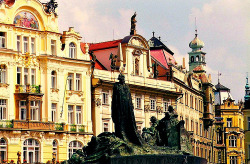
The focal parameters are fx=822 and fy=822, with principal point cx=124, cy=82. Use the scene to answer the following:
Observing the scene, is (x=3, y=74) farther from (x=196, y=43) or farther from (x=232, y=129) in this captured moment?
(x=232, y=129)

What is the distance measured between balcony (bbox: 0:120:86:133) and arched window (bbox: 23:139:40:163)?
3.60 ft

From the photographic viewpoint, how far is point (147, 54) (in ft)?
250

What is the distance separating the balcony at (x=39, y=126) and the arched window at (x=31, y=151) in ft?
3.60

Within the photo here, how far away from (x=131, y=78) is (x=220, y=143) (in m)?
34.4

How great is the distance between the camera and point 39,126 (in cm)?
6269

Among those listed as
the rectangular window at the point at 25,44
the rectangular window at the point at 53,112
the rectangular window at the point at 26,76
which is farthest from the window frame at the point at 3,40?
the rectangular window at the point at 53,112

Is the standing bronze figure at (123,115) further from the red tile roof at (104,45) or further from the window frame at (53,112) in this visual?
the red tile roof at (104,45)

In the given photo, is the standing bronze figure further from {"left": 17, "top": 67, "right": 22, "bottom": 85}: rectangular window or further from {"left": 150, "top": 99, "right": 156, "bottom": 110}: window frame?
{"left": 150, "top": 99, "right": 156, "bottom": 110}: window frame

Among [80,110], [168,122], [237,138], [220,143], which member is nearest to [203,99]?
[220,143]

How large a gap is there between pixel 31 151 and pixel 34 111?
3167mm

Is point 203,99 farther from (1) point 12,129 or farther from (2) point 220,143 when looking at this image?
(1) point 12,129

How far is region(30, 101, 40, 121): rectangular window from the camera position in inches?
2472

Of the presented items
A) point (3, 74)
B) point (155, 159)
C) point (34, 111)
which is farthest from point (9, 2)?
point (155, 159)

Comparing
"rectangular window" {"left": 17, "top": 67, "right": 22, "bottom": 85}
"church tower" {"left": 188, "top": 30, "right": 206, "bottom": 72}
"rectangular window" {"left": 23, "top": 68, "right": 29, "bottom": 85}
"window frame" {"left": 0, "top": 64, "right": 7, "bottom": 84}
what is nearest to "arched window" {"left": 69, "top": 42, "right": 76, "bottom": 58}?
"rectangular window" {"left": 23, "top": 68, "right": 29, "bottom": 85}
